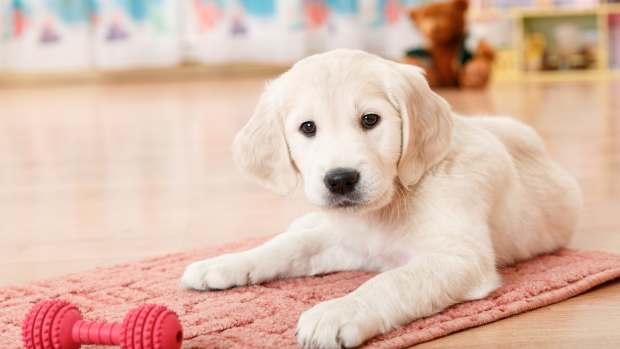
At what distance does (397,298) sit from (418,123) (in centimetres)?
32

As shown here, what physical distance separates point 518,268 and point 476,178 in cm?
19

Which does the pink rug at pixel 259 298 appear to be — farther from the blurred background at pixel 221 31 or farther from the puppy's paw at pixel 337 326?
the blurred background at pixel 221 31

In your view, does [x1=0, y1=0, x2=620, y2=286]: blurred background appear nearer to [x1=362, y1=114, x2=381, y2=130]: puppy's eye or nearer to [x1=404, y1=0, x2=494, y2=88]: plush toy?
[x1=404, y1=0, x2=494, y2=88]: plush toy

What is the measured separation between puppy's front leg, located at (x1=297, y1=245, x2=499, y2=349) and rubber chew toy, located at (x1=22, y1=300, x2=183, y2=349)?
0.18 metres

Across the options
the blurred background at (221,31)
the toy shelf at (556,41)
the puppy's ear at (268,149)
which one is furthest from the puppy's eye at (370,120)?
the toy shelf at (556,41)

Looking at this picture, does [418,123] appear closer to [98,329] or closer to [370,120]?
[370,120]

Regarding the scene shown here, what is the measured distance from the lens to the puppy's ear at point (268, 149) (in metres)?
1.49

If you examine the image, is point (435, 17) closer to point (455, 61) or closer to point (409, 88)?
point (455, 61)

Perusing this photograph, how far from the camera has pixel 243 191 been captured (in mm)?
2510

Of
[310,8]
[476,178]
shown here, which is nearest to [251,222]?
[476,178]

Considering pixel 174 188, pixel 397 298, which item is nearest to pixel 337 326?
pixel 397 298

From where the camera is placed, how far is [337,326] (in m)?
1.16

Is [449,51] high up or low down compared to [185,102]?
up

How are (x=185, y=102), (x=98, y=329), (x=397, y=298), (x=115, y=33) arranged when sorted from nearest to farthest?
(x=98, y=329), (x=397, y=298), (x=185, y=102), (x=115, y=33)
